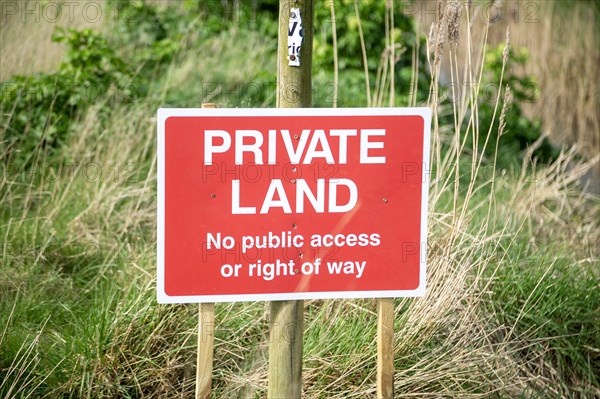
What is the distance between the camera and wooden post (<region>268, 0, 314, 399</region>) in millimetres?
2658

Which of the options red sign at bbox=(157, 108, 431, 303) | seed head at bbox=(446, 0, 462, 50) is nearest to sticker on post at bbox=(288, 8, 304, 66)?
red sign at bbox=(157, 108, 431, 303)

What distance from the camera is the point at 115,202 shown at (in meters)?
4.56

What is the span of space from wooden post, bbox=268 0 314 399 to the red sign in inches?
2.4

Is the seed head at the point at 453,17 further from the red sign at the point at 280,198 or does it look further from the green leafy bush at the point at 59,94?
the green leafy bush at the point at 59,94

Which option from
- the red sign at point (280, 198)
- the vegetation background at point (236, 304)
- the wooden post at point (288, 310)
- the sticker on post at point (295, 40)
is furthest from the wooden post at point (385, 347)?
the sticker on post at point (295, 40)

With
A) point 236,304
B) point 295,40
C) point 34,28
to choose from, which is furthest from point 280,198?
point 34,28

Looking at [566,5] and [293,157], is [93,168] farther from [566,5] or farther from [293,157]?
[566,5]

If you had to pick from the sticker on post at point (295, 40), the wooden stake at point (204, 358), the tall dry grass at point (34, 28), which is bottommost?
the wooden stake at point (204, 358)

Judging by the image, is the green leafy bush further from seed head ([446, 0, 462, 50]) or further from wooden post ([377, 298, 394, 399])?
wooden post ([377, 298, 394, 399])

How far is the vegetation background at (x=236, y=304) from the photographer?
132 inches

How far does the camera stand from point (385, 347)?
9.08ft

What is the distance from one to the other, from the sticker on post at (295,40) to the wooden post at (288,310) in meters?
0.01

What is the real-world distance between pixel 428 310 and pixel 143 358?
3.62ft

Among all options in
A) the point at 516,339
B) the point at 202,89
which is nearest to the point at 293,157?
the point at 516,339
